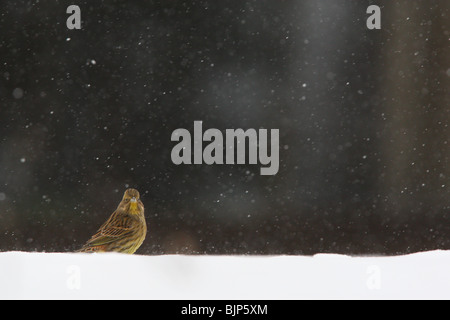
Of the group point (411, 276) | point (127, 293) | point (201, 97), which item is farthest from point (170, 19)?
point (411, 276)

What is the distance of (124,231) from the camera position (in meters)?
2.11

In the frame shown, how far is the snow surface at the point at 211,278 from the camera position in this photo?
178 cm

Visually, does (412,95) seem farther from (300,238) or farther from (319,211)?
(300,238)

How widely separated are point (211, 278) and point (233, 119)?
2.83ft

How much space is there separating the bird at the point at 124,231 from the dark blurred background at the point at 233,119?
314 millimetres

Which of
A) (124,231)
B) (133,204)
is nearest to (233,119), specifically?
(133,204)

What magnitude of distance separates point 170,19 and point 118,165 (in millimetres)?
719

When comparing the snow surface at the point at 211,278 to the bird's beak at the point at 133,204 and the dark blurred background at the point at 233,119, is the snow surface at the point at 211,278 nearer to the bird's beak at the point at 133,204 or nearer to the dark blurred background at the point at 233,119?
the bird's beak at the point at 133,204

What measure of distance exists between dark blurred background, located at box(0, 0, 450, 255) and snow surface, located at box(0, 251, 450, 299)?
325mm

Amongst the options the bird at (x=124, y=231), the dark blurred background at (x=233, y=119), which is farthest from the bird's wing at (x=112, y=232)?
the dark blurred background at (x=233, y=119)

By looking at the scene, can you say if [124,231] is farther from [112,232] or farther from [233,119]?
[233,119]

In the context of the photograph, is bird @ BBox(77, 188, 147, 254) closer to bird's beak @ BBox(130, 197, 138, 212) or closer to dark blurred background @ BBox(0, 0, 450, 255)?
bird's beak @ BBox(130, 197, 138, 212)

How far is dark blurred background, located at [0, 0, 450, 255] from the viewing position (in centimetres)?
247

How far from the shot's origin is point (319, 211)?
2539 mm
